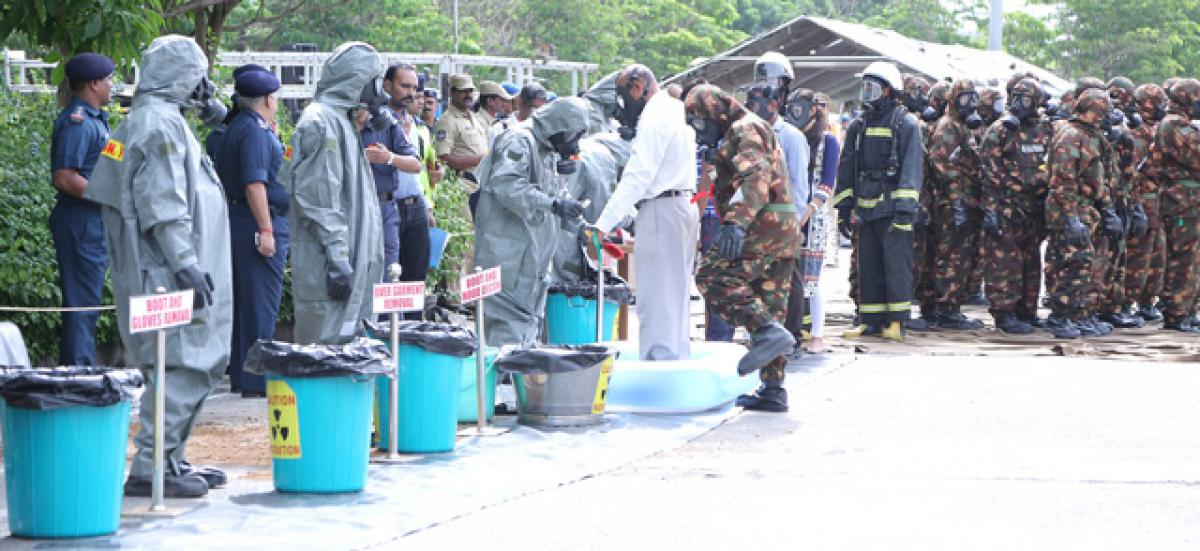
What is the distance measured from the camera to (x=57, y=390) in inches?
284

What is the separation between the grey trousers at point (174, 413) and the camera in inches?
327

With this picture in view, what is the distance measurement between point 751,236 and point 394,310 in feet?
9.87

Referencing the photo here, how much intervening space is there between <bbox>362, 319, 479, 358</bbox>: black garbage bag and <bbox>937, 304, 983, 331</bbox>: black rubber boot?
8.04 metres

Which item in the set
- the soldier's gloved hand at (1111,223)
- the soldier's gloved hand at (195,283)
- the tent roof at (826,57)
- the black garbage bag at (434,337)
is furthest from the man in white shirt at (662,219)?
the tent roof at (826,57)

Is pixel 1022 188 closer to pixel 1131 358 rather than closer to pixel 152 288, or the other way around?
pixel 1131 358

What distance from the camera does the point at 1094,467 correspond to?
9586 millimetres

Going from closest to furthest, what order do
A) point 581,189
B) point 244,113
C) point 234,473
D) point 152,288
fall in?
point 152,288, point 234,473, point 244,113, point 581,189

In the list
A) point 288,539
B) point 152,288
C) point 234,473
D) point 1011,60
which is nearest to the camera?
point 288,539

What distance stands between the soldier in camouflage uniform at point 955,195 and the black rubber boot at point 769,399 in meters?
5.60

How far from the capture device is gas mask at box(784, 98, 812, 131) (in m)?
14.6

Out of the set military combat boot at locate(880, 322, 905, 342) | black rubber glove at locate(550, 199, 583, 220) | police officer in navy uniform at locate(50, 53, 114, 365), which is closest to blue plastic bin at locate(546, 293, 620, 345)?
black rubber glove at locate(550, 199, 583, 220)

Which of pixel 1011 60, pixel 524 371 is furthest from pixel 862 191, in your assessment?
pixel 1011 60

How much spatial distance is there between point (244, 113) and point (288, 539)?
14.5 ft

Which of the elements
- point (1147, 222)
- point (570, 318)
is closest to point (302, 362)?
point (570, 318)
